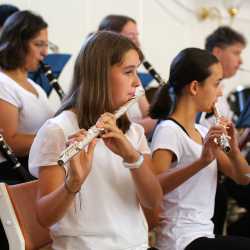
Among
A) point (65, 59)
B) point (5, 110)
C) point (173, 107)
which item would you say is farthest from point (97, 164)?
point (65, 59)

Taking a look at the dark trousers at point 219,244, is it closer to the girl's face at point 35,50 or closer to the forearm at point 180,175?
the forearm at point 180,175

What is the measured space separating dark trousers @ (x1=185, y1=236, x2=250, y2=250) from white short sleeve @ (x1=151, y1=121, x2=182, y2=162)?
26 cm

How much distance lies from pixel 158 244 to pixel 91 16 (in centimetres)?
193

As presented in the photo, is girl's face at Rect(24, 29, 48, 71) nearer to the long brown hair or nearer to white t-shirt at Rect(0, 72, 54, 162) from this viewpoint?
white t-shirt at Rect(0, 72, 54, 162)

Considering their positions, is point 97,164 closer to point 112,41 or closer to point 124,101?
point 124,101

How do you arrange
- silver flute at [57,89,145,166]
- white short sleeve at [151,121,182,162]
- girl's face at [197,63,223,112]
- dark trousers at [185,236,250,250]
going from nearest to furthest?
silver flute at [57,89,145,166] < dark trousers at [185,236,250,250] < white short sleeve at [151,121,182,162] < girl's face at [197,63,223,112]

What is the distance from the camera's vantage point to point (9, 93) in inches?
80.4

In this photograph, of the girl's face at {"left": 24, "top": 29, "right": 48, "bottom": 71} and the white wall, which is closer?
the girl's face at {"left": 24, "top": 29, "right": 48, "bottom": 71}

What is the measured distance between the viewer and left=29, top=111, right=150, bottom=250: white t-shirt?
137 centimetres

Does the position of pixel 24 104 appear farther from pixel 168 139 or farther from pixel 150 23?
pixel 150 23

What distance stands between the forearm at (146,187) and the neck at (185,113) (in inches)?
12.9

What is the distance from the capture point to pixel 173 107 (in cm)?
181

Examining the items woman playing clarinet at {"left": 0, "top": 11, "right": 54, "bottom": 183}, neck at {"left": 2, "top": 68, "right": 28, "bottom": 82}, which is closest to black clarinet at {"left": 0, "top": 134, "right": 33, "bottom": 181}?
woman playing clarinet at {"left": 0, "top": 11, "right": 54, "bottom": 183}

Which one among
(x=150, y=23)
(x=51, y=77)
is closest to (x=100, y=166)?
(x=51, y=77)
